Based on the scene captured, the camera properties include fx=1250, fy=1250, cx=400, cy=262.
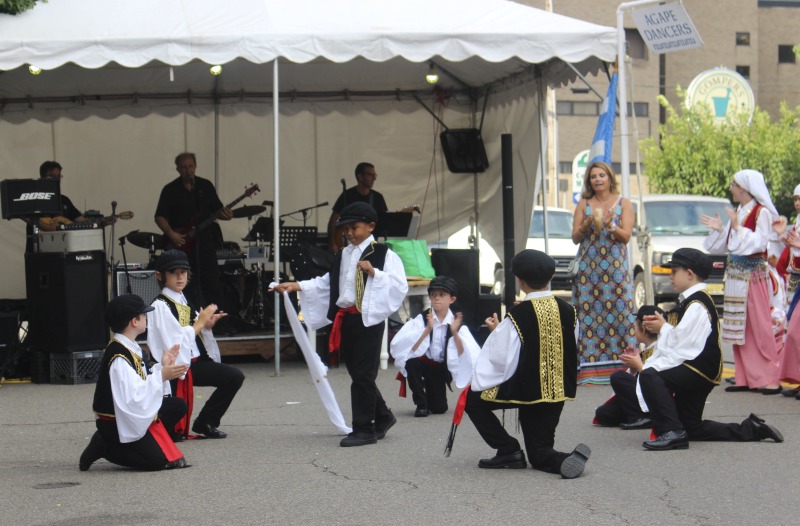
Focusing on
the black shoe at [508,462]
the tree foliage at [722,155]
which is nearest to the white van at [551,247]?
the black shoe at [508,462]

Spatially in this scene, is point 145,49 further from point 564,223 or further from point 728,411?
point 564,223

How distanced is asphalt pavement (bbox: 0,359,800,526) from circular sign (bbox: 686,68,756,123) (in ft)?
117

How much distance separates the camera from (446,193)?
52.7ft

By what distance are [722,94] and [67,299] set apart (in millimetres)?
36084

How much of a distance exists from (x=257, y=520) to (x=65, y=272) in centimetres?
595

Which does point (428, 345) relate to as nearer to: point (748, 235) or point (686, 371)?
point (686, 371)

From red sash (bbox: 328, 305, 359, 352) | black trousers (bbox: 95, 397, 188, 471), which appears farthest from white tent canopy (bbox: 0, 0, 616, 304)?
black trousers (bbox: 95, 397, 188, 471)

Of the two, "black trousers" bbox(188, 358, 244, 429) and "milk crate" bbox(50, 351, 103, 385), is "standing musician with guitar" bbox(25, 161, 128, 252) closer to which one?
"milk crate" bbox(50, 351, 103, 385)

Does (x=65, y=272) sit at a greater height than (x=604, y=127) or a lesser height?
lesser

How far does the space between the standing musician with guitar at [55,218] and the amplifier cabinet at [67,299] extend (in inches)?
15.4

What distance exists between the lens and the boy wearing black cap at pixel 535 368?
22.6 ft

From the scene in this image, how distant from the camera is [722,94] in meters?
43.9

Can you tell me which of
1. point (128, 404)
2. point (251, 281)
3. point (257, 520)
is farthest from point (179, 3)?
Result: point (257, 520)

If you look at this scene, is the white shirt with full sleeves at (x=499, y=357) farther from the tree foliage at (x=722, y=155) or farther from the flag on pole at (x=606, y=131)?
the tree foliage at (x=722, y=155)
